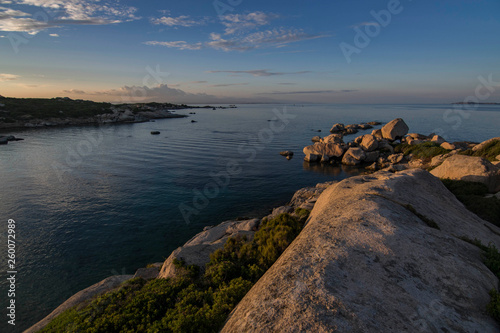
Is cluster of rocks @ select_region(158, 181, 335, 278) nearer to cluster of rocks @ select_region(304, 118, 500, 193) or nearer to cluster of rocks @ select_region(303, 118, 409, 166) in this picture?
cluster of rocks @ select_region(304, 118, 500, 193)

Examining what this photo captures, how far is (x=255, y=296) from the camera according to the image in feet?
24.7

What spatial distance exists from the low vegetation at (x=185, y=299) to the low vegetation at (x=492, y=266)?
750 cm

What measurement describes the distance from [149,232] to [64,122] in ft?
392

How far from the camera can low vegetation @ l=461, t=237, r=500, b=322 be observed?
22.6ft

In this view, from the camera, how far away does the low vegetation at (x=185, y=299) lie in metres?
8.23

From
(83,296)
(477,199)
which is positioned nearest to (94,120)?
(83,296)

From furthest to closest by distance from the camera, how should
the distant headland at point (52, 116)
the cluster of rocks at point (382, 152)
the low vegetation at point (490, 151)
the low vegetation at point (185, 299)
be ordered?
the distant headland at point (52, 116)
the cluster of rocks at point (382, 152)
the low vegetation at point (490, 151)
the low vegetation at point (185, 299)

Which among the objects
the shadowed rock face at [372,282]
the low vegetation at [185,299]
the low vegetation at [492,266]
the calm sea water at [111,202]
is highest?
Answer: the shadowed rock face at [372,282]

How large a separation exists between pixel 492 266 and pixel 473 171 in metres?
17.0

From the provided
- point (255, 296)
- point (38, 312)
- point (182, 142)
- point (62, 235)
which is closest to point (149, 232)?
point (62, 235)

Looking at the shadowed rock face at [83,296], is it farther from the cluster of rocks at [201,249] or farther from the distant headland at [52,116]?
the distant headland at [52,116]

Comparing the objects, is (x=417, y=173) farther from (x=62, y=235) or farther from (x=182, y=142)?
(x=182, y=142)

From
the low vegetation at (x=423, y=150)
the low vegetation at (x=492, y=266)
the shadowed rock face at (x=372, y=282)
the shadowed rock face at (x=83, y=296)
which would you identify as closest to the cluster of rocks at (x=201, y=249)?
the shadowed rock face at (x=83, y=296)

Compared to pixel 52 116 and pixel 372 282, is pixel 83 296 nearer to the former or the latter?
pixel 372 282
